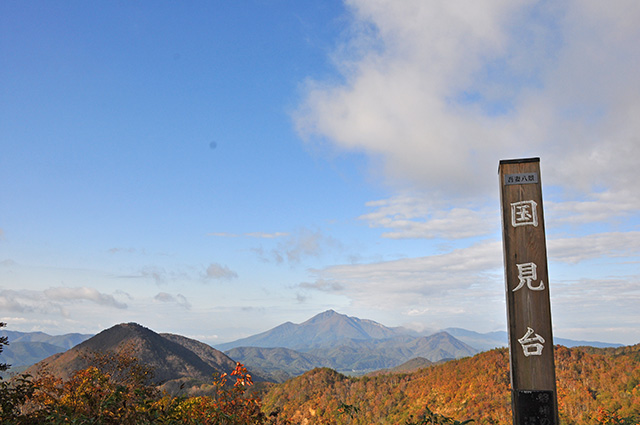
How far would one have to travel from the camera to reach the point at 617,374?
17.8m

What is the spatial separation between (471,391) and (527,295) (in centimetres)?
1884

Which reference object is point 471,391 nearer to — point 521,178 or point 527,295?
point 527,295

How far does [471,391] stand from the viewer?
21641 millimetres

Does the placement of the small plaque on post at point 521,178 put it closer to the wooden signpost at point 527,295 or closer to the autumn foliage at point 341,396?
the wooden signpost at point 527,295

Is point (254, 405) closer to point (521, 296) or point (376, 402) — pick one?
point (521, 296)

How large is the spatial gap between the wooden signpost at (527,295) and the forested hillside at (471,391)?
719 centimetres

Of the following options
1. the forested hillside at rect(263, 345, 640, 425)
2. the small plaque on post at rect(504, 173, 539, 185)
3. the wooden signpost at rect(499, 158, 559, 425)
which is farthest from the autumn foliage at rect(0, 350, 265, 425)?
the forested hillside at rect(263, 345, 640, 425)

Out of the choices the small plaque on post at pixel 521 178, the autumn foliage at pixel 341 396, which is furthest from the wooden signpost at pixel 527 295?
the autumn foliage at pixel 341 396

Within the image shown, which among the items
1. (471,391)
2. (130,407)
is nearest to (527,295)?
(130,407)

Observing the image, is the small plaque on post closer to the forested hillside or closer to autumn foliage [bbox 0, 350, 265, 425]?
autumn foliage [bbox 0, 350, 265, 425]

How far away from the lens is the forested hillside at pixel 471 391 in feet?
54.9

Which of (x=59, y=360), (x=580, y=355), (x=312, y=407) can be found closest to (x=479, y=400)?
(x=580, y=355)

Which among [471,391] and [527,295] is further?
[471,391]

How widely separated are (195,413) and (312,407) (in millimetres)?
24288
